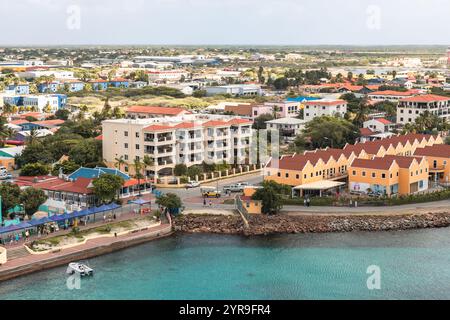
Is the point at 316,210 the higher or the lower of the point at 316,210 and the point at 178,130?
the lower

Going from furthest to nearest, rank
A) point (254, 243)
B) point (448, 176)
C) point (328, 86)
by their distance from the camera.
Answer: point (328, 86) → point (448, 176) → point (254, 243)

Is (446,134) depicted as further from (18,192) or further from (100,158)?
(18,192)

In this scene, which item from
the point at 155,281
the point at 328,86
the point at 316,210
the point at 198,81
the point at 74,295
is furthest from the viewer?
the point at 198,81

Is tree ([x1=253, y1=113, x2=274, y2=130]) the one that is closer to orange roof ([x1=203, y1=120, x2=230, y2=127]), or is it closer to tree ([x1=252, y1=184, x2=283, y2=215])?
orange roof ([x1=203, y1=120, x2=230, y2=127])

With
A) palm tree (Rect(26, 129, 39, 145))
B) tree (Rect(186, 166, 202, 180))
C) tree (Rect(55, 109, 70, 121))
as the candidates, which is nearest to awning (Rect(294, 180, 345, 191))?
tree (Rect(186, 166, 202, 180))

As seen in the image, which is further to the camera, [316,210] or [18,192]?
[316,210]

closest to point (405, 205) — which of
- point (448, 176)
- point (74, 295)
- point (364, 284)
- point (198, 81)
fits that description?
point (448, 176)
